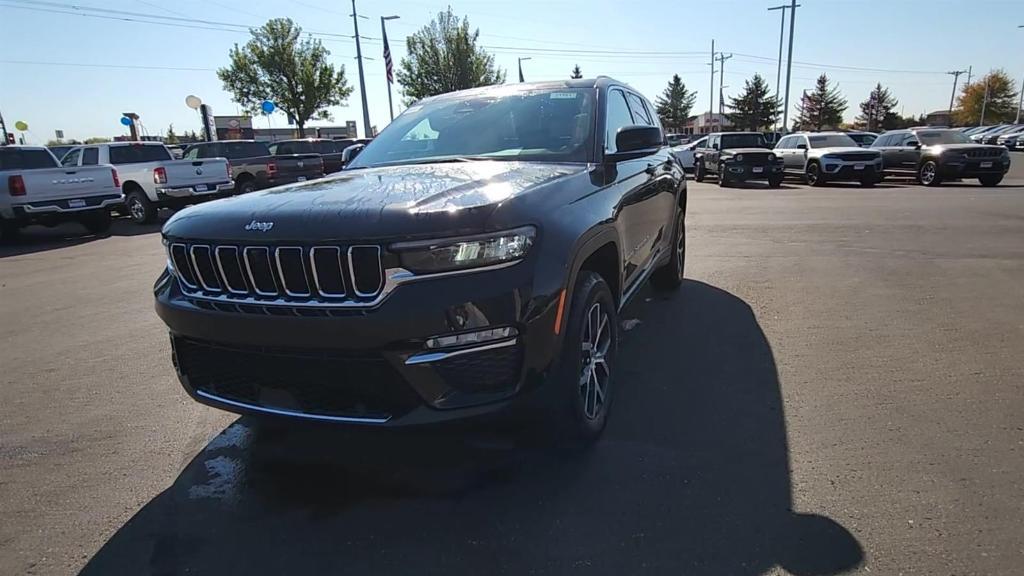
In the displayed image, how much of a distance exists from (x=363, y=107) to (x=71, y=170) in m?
22.7

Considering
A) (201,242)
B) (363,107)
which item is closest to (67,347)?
(201,242)

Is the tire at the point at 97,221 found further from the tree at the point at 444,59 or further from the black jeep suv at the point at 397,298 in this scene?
the tree at the point at 444,59

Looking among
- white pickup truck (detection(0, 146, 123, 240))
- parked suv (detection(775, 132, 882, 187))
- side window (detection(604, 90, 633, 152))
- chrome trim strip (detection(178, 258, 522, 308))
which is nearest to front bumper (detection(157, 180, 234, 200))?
white pickup truck (detection(0, 146, 123, 240))

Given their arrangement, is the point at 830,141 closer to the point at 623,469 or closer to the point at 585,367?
the point at 585,367

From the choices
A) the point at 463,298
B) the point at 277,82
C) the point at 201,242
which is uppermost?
the point at 277,82

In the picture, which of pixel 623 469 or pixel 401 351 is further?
pixel 623 469

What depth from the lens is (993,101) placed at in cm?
7962

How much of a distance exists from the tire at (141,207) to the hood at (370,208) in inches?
531

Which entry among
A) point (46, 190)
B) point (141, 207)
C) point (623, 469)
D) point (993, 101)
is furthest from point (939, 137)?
point (993, 101)

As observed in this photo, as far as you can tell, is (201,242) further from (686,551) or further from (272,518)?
(686,551)

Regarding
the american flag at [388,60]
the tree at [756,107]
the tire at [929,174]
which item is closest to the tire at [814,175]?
the tire at [929,174]

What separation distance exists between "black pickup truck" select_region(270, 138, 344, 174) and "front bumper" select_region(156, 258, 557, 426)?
1660cm

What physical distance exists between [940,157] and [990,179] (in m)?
1.46

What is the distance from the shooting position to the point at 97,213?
12.8m
